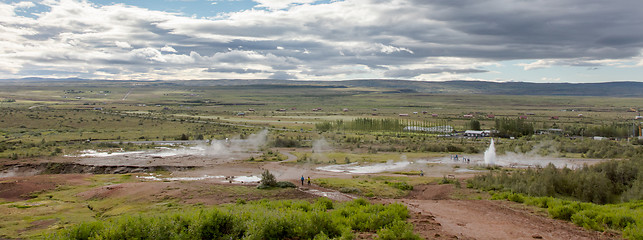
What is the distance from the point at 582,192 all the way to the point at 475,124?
75.8 m

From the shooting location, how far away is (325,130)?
104m

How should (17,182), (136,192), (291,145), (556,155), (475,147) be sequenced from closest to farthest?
(136,192) < (17,182) < (556,155) < (475,147) < (291,145)

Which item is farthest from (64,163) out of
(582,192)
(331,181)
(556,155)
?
(556,155)

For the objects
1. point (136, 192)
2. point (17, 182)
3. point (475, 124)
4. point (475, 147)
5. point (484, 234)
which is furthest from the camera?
point (475, 124)

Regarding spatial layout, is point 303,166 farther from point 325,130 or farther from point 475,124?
point 475,124

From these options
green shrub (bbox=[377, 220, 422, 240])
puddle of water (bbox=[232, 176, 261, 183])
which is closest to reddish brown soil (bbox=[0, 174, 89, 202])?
puddle of water (bbox=[232, 176, 261, 183])

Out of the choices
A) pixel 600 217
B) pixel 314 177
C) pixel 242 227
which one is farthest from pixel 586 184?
pixel 242 227

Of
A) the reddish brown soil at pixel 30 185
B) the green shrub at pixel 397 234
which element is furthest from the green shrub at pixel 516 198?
the reddish brown soil at pixel 30 185

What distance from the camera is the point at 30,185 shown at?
115ft

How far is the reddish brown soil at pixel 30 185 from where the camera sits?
32156 mm

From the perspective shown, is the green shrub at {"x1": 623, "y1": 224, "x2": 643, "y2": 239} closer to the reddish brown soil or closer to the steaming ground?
the steaming ground

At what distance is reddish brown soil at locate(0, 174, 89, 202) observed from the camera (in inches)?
1266

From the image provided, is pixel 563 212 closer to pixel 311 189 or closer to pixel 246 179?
pixel 311 189

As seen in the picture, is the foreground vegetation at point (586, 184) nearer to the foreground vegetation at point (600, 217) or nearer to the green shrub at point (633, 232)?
the foreground vegetation at point (600, 217)
